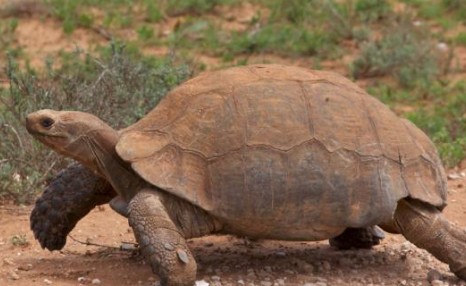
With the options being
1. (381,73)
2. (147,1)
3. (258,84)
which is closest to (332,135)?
(258,84)

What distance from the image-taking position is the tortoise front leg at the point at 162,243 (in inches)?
210

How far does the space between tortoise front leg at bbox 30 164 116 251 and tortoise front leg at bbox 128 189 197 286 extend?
721 mm

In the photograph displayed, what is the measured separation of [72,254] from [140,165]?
1172 millimetres

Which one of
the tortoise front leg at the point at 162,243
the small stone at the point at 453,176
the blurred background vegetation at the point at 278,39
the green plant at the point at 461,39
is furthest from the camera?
the green plant at the point at 461,39

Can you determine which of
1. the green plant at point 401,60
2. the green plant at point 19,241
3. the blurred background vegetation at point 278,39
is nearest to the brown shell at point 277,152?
the green plant at point 19,241

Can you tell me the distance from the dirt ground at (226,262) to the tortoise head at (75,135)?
641 mm

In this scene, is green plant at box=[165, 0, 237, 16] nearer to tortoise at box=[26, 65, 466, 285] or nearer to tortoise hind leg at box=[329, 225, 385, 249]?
tortoise hind leg at box=[329, 225, 385, 249]

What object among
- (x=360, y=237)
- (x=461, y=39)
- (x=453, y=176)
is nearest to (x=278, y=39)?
(x=461, y=39)

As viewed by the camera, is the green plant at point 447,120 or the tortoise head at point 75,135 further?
the green plant at point 447,120

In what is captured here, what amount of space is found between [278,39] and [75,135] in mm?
7478

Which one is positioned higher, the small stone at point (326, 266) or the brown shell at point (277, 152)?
the brown shell at point (277, 152)

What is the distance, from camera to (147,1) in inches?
547

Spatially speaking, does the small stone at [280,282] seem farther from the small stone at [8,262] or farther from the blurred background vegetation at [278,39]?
the blurred background vegetation at [278,39]

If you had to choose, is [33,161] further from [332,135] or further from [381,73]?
[381,73]
